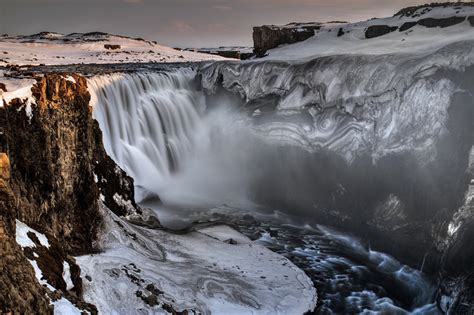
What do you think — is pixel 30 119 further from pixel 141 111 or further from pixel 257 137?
pixel 257 137

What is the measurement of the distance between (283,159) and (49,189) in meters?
12.4

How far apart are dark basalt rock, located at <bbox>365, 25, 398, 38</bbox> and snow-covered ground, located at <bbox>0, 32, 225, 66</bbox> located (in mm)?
16548

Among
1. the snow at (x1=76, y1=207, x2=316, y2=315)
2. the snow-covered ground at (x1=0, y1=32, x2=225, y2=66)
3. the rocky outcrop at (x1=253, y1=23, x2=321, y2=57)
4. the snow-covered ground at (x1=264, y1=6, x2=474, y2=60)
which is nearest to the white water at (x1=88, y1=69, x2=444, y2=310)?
the snow at (x1=76, y1=207, x2=316, y2=315)

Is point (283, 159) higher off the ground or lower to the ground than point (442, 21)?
lower

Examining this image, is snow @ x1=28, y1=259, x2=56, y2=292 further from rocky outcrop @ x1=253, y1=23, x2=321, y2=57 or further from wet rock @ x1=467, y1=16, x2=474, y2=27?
rocky outcrop @ x1=253, y1=23, x2=321, y2=57

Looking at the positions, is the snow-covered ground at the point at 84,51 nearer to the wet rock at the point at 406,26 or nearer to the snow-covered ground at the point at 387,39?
the snow-covered ground at the point at 387,39

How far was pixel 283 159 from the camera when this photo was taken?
21.8 meters

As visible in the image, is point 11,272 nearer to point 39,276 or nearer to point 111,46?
point 39,276

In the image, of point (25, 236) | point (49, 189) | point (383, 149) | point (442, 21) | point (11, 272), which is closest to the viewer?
point (11, 272)

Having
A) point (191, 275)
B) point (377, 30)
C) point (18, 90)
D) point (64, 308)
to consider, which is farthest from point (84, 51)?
point (64, 308)

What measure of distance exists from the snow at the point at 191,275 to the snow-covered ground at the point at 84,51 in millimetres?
18220

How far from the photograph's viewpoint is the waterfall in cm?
2003

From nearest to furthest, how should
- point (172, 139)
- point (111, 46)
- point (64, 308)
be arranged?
point (64, 308), point (172, 139), point (111, 46)

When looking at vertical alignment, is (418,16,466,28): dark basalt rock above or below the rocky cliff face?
above
